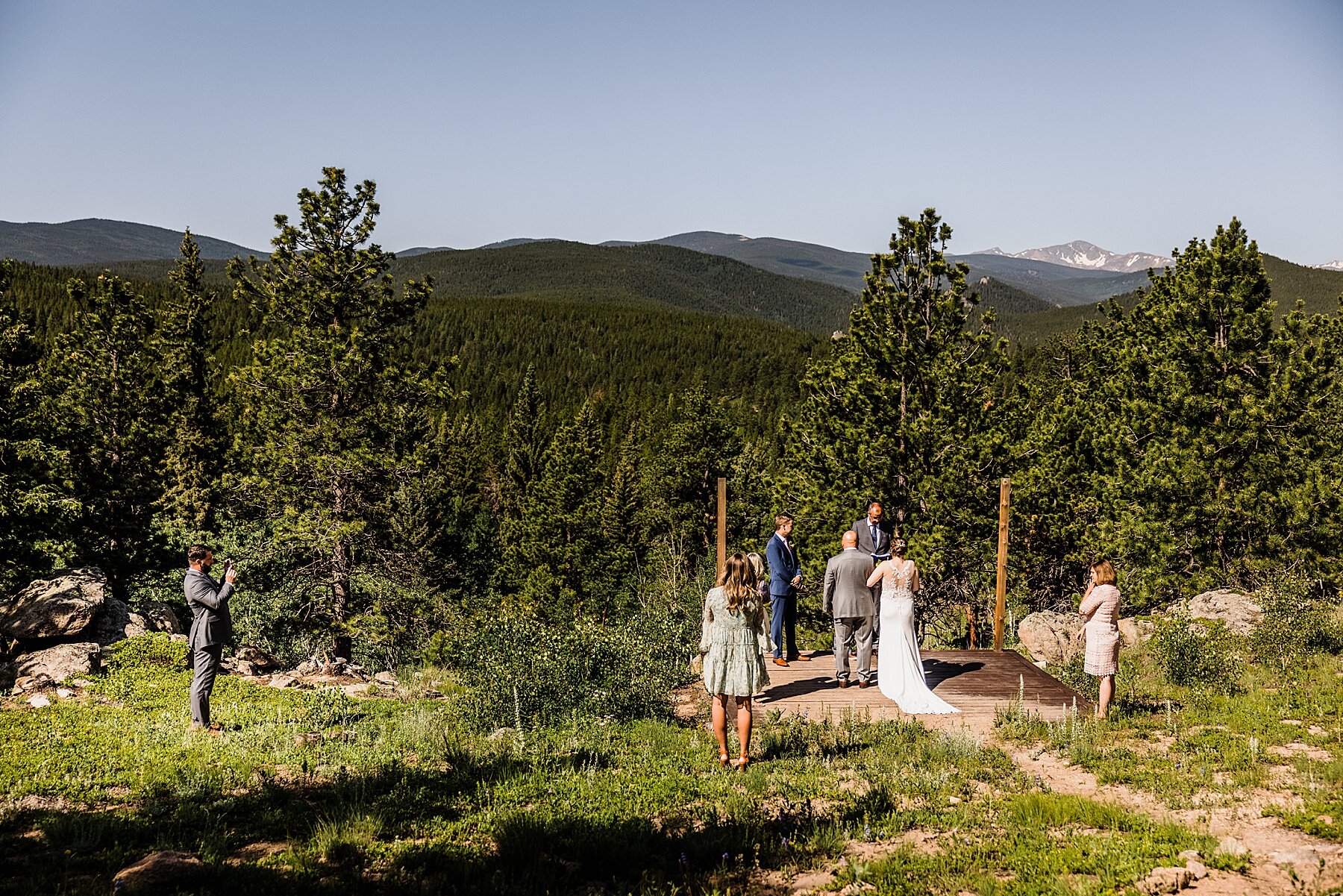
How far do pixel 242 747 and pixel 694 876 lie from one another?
5128 mm

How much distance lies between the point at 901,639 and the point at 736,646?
11.2 feet

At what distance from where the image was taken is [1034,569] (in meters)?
25.1

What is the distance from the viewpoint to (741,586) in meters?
7.45

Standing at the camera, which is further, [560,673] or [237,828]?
[560,673]

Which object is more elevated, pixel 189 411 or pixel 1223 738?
pixel 189 411

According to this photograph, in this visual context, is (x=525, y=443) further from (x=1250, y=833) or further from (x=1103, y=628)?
(x=1250, y=833)

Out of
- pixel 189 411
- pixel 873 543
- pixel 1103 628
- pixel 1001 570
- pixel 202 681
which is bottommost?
pixel 202 681

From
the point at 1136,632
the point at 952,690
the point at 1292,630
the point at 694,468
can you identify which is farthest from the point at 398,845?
the point at 694,468

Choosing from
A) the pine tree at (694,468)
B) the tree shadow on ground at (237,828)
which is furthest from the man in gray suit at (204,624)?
the pine tree at (694,468)

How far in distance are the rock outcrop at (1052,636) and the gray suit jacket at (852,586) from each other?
15.4 ft

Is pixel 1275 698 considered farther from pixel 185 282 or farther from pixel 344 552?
pixel 185 282

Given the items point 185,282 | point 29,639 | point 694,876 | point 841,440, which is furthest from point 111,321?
point 694,876

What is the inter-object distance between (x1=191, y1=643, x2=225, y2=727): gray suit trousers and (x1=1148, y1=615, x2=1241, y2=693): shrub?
11745 millimetres

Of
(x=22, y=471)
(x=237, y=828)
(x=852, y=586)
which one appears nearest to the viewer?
(x=237, y=828)
